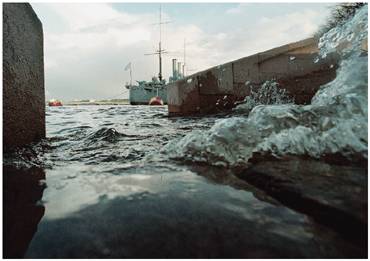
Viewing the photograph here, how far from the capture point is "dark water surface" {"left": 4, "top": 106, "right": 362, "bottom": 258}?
2.89ft

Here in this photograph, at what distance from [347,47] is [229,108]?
3.77 meters

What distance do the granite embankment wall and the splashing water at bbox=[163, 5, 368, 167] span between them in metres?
5.91

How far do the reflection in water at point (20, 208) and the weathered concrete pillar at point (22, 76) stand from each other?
71 centimetres

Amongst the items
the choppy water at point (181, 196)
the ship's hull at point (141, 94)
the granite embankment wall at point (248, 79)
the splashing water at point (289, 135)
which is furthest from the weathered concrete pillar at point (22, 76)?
the ship's hull at point (141, 94)

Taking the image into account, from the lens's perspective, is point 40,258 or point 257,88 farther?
point 257,88

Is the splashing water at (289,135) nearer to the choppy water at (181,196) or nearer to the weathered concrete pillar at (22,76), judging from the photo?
the choppy water at (181,196)

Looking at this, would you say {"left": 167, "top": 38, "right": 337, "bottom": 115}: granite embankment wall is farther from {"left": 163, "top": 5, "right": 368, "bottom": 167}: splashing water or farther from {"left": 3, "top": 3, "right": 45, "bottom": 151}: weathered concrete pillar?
{"left": 163, "top": 5, "right": 368, "bottom": 167}: splashing water

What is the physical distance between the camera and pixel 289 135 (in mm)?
2170

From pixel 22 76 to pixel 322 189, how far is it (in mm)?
2929

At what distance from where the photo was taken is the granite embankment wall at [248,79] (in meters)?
8.27

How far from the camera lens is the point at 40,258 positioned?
34.1 inches

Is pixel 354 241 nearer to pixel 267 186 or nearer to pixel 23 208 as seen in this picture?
pixel 267 186

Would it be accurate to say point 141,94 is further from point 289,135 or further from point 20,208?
point 20,208

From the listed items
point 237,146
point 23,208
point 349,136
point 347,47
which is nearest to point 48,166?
point 23,208
